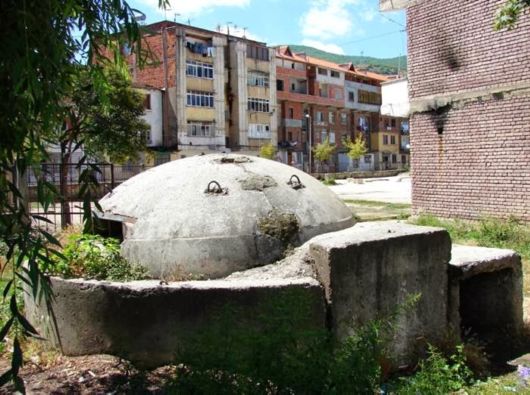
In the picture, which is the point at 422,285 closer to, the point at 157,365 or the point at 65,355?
the point at 157,365

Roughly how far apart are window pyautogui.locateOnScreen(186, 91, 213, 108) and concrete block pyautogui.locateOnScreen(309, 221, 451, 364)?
40.0 meters

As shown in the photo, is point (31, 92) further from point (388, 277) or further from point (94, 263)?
point (388, 277)

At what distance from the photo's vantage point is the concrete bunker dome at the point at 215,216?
228 inches

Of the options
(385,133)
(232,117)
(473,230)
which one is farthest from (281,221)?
(385,133)

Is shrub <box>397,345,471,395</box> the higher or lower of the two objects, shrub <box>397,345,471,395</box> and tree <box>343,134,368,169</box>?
the lower

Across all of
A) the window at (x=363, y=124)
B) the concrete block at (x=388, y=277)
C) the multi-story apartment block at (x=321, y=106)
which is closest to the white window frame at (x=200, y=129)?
the multi-story apartment block at (x=321, y=106)

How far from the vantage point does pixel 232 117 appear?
49.8 meters

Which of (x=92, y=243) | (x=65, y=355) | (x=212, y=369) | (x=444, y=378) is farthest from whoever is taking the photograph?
(x=92, y=243)

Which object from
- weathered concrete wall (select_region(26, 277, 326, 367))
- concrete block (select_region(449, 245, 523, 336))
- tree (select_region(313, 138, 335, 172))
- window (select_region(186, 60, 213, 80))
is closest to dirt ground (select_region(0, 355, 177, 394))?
weathered concrete wall (select_region(26, 277, 326, 367))

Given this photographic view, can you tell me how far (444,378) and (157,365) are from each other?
2.41 m

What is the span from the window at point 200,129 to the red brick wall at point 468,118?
32323 mm

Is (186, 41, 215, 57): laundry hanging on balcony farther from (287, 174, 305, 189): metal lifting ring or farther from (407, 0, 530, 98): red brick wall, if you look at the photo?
(287, 174, 305, 189): metal lifting ring

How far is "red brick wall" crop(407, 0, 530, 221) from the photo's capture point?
11.4 meters

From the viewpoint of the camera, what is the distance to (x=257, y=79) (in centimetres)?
5091
